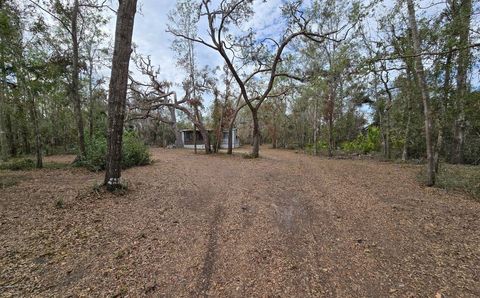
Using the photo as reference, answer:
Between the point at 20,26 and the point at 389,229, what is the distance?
12635 millimetres

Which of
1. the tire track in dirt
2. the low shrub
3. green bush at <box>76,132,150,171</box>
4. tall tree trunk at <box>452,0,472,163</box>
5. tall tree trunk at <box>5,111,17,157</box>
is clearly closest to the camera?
the tire track in dirt

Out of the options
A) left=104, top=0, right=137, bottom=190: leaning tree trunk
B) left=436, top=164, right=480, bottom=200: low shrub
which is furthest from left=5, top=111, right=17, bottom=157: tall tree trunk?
left=436, top=164, right=480, bottom=200: low shrub

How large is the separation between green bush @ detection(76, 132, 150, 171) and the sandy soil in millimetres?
2734

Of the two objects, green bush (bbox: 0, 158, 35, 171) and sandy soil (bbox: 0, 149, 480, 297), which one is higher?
green bush (bbox: 0, 158, 35, 171)

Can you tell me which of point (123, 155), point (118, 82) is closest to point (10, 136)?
point (123, 155)

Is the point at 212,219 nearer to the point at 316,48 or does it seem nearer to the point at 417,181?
the point at 417,181

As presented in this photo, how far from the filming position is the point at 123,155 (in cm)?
862

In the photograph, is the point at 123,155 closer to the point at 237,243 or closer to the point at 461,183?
the point at 237,243

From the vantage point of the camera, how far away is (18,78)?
7.35m

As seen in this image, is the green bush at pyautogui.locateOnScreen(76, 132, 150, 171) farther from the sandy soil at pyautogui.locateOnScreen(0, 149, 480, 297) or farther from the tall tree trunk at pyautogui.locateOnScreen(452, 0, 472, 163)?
the tall tree trunk at pyautogui.locateOnScreen(452, 0, 472, 163)

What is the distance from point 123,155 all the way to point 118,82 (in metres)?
4.72

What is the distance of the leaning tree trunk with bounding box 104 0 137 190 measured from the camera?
468cm

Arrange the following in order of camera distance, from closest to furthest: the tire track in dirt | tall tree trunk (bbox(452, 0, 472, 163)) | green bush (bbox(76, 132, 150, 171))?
the tire track in dirt < tall tree trunk (bbox(452, 0, 472, 163)) < green bush (bbox(76, 132, 150, 171))

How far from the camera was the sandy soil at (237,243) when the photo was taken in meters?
2.20
